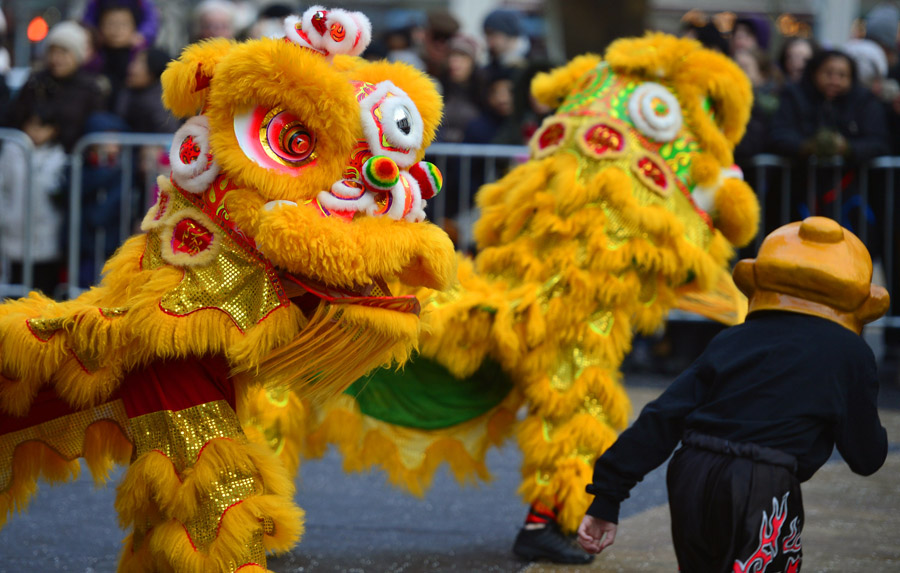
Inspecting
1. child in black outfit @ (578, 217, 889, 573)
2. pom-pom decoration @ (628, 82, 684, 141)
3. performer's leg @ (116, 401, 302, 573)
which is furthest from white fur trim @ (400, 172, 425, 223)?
pom-pom decoration @ (628, 82, 684, 141)

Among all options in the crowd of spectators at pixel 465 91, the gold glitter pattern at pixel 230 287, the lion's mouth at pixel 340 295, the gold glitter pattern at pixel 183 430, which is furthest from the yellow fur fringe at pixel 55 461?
the crowd of spectators at pixel 465 91

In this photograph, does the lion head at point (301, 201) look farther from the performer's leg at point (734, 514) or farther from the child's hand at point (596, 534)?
the performer's leg at point (734, 514)

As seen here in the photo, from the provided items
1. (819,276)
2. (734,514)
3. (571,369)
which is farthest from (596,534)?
(571,369)

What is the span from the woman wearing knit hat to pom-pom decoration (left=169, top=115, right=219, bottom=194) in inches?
182

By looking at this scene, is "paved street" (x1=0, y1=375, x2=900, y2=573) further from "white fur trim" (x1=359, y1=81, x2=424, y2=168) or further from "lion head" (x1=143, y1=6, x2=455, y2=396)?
"white fur trim" (x1=359, y1=81, x2=424, y2=168)

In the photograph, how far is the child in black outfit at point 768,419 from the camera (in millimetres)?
2664

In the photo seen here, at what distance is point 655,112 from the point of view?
150 inches

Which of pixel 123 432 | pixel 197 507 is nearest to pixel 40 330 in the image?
pixel 123 432

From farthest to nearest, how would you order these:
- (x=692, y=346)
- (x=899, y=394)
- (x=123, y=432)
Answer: (x=692, y=346) < (x=899, y=394) < (x=123, y=432)

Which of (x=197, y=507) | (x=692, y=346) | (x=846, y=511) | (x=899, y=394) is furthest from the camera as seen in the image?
(x=692, y=346)

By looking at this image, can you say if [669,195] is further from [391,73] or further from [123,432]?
[123,432]

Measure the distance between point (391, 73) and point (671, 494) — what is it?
1176 mm

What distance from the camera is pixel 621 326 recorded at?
376cm

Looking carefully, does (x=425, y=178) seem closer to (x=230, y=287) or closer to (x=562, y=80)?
(x=230, y=287)
